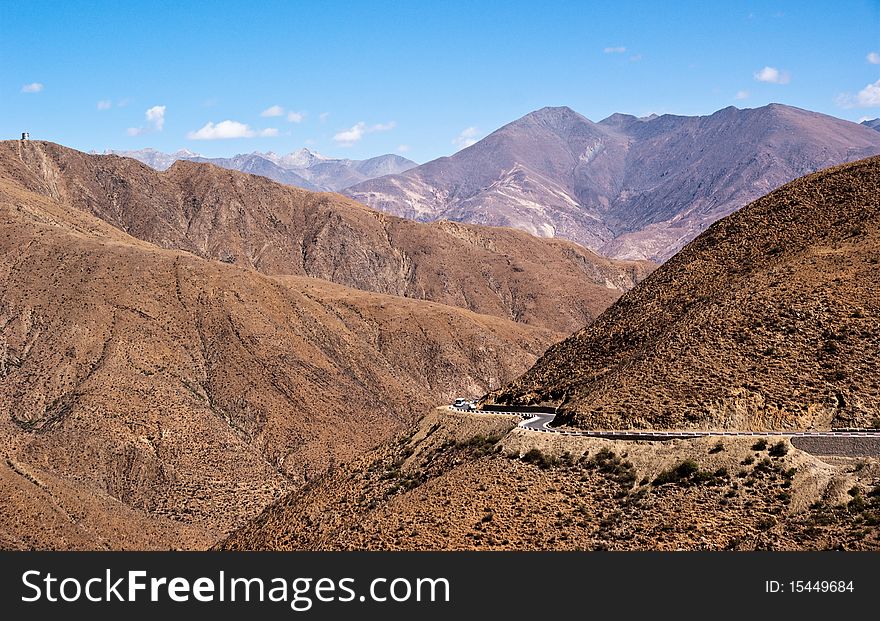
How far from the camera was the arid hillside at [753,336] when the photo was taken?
1713 inches

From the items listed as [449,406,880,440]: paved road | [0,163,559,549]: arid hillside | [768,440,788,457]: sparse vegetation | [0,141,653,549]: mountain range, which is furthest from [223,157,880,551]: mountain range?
[0,163,559,549]: arid hillside

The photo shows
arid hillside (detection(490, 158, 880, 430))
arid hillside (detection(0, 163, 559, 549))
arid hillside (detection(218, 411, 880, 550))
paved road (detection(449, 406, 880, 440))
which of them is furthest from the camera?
arid hillside (detection(0, 163, 559, 549))

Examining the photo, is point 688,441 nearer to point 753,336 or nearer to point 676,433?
point 676,433

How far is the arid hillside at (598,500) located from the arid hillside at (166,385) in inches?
1359

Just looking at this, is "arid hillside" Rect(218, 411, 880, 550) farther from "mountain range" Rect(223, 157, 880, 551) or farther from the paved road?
the paved road

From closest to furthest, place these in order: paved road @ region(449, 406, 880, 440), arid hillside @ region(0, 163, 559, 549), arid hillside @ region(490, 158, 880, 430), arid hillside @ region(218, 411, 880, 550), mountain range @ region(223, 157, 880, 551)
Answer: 1. arid hillside @ region(218, 411, 880, 550)
2. mountain range @ region(223, 157, 880, 551)
3. paved road @ region(449, 406, 880, 440)
4. arid hillside @ region(490, 158, 880, 430)
5. arid hillside @ region(0, 163, 559, 549)

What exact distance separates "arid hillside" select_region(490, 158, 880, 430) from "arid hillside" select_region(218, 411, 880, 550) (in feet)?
11.6

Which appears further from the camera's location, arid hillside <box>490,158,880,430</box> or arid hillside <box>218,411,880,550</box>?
arid hillside <box>490,158,880,430</box>

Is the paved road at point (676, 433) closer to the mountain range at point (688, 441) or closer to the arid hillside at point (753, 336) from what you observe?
the mountain range at point (688, 441)

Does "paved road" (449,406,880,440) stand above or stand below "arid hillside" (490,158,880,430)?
below

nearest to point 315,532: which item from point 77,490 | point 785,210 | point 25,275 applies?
point 785,210

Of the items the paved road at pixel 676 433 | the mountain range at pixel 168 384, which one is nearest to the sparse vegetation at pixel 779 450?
the paved road at pixel 676 433

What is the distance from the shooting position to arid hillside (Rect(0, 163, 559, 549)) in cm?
8425
